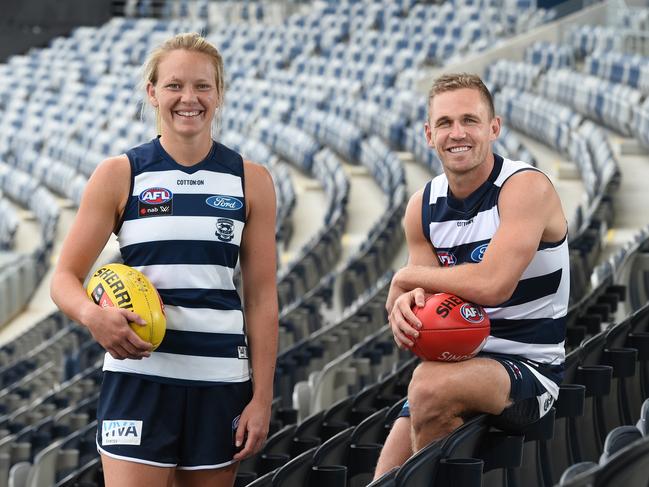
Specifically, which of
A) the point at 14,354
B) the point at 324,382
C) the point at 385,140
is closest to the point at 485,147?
the point at 324,382

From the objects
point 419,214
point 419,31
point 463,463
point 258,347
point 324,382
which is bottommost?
point 324,382

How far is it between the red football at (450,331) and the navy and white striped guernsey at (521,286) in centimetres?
13

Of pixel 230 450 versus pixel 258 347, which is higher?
pixel 258 347

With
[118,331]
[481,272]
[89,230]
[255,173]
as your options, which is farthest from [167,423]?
[481,272]

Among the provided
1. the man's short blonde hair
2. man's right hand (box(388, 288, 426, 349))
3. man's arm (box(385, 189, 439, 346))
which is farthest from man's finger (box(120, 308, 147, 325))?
the man's short blonde hair

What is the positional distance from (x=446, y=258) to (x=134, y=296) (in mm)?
744

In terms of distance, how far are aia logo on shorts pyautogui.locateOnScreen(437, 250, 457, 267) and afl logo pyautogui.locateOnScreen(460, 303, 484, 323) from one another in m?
0.16

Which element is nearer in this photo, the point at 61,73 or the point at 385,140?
the point at 385,140

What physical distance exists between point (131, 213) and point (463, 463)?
715mm

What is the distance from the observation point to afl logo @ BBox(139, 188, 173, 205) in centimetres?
206

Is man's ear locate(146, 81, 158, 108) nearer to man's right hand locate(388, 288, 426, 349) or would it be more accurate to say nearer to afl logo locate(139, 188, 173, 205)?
afl logo locate(139, 188, 173, 205)

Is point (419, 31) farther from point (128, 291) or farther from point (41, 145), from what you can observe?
point (128, 291)

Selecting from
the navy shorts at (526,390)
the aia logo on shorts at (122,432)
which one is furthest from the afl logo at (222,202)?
the navy shorts at (526,390)

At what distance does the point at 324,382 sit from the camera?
424 cm
